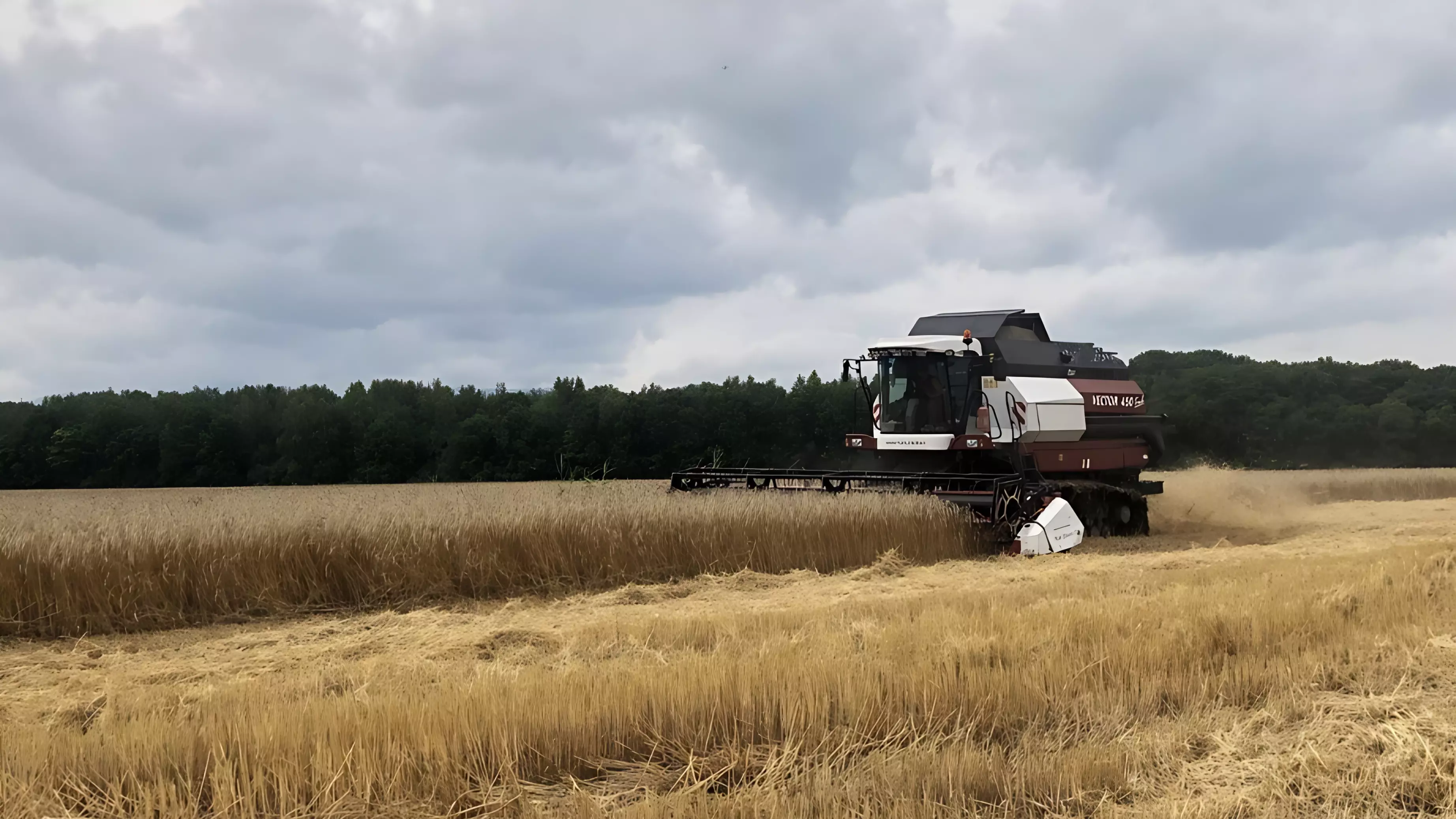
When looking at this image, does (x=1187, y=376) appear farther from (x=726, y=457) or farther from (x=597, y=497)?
(x=597, y=497)

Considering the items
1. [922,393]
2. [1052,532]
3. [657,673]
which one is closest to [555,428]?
[922,393]

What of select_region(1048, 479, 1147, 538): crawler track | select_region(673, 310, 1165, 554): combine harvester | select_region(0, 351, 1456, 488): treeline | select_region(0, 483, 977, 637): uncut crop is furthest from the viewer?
select_region(0, 351, 1456, 488): treeline

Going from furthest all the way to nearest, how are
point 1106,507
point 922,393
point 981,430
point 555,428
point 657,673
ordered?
point 555,428 → point 1106,507 → point 922,393 → point 981,430 → point 657,673

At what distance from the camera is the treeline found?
3428 cm

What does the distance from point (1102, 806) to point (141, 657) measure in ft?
20.9

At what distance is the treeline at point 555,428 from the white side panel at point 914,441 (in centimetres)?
1621

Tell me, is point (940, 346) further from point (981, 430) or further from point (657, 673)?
point (657, 673)

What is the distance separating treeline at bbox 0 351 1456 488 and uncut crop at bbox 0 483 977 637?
19618 millimetres

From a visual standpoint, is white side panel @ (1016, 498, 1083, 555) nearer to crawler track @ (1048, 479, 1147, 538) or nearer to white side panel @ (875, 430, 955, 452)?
crawler track @ (1048, 479, 1147, 538)

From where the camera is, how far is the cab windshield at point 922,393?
597 inches

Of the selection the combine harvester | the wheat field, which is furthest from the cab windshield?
the wheat field

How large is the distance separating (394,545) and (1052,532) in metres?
7.82

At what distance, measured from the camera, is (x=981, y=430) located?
48.5 ft

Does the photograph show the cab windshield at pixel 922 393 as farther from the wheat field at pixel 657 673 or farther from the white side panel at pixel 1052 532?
the wheat field at pixel 657 673
